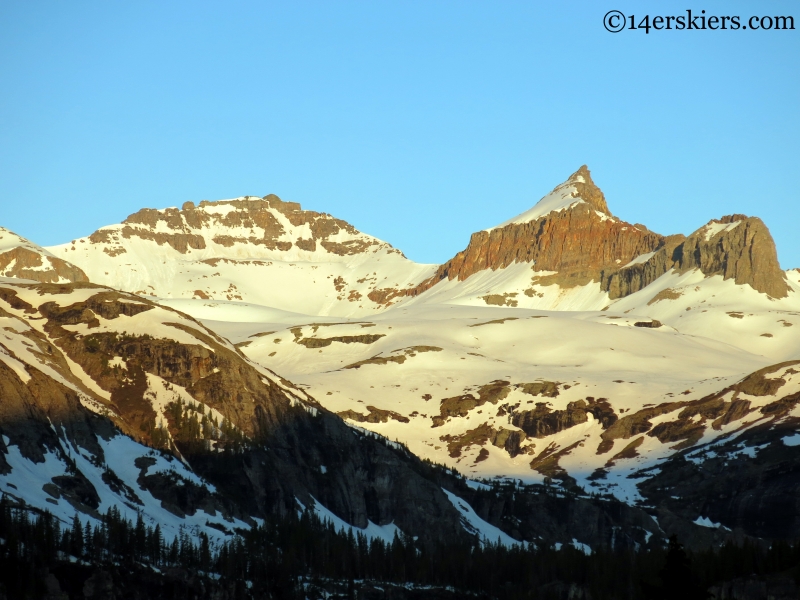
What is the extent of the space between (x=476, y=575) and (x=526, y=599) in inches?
451

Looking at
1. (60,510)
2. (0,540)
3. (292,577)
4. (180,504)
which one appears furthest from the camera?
(180,504)

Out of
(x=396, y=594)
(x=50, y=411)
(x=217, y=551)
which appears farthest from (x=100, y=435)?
(x=396, y=594)

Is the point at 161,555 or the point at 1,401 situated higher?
the point at 1,401

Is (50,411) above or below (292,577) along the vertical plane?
above

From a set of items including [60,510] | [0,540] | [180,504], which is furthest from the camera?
[180,504]

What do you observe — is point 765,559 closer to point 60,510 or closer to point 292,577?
point 292,577

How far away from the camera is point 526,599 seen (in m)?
189

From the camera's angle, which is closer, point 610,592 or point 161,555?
point 161,555

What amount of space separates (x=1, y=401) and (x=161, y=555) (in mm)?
32163

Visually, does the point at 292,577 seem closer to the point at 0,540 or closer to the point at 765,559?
the point at 0,540

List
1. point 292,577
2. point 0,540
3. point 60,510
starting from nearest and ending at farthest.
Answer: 1. point 0,540
2. point 60,510
3. point 292,577

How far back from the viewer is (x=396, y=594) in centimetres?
18675

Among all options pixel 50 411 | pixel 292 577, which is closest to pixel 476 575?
pixel 292 577

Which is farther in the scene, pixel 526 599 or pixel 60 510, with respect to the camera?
pixel 526 599
